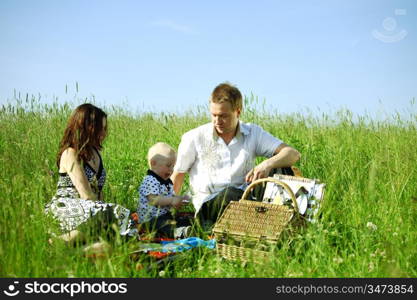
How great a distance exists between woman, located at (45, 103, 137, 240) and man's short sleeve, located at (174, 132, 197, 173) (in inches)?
29.9

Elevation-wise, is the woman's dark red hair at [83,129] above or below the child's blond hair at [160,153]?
above

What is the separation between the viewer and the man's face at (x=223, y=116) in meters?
4.13

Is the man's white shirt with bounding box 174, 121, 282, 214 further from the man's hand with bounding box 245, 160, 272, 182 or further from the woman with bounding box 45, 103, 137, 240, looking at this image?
the woman with bounding box 45, 103, 137, 240

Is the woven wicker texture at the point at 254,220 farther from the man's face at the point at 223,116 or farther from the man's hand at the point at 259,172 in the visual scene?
the man's face at the point at 223,116

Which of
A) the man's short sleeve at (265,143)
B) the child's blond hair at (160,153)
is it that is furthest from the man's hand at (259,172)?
the child's blond hair at (160,153)

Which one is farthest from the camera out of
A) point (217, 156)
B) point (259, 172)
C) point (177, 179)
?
point (177, 179)

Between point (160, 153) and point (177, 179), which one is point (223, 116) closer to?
point (160, 153)

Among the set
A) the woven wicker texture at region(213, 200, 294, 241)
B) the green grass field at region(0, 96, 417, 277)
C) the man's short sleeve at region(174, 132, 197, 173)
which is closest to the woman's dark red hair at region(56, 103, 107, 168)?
the green grass field at region(0, 96, 417, 277)

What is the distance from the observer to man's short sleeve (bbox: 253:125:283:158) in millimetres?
4449

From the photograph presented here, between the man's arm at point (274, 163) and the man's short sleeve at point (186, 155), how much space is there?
624mm

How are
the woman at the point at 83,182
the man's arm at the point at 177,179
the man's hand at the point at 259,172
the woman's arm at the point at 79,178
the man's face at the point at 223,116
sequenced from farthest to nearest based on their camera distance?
the man's arm at the point at 177,179 → the man's face at the point at 223,116 → the man's hand at the point at 259,172 → the woman's arm at the point at 79,178 → the woman at the point at 83,182

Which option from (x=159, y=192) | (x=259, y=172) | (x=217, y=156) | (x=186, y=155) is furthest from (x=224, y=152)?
(x=159, y=192)

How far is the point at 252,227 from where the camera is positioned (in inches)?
135

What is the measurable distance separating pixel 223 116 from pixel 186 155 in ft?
1.73
